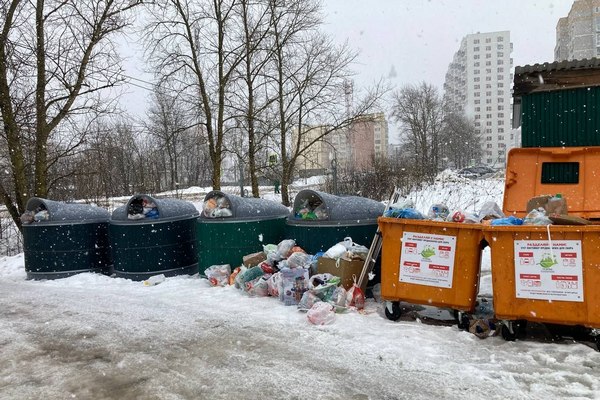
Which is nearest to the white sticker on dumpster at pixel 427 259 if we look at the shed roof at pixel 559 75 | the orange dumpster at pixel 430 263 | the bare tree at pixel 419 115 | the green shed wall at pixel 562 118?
the orange dumpster at pixel 430 263

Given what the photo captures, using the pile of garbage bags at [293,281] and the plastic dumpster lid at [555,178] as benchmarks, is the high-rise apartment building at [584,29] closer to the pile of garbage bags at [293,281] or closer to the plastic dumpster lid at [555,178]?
the plastic dumpster lid at [555,178]

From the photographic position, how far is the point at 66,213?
884cm

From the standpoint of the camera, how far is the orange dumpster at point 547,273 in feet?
14.1

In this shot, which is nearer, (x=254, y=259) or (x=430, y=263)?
(x=430, y=263)

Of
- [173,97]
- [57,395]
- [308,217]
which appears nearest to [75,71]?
[173,97]

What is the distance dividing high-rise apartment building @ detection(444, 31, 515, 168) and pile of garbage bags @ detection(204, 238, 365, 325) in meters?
104

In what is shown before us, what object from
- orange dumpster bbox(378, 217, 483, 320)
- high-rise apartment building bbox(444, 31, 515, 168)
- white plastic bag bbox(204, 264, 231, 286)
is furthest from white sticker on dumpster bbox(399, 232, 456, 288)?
high-rise apartment building bbox(444, 31, 515, 168)

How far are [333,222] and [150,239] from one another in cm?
342

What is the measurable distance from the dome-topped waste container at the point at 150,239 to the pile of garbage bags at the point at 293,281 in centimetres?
104

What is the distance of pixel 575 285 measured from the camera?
4336 mm

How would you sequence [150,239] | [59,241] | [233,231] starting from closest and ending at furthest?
1. [233,231]
2. [150,239]
3. [59,241]

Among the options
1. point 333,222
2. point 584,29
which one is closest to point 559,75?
point 333,222

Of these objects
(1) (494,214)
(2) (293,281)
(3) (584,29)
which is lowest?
(2) (293,281)

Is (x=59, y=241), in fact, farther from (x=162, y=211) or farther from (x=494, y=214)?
(x=494, y=214)
